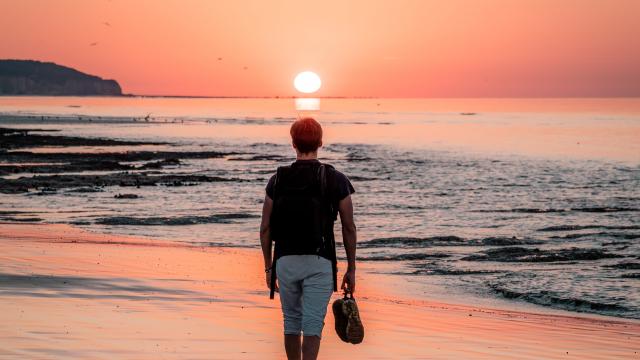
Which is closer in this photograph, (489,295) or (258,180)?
(489,295)

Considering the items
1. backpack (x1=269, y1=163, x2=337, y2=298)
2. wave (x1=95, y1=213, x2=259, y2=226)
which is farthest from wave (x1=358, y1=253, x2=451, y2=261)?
backpack (x1=269, y1=163, x2=337, y2=298)

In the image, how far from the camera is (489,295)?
557 inches

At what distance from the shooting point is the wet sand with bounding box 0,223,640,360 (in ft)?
28.6

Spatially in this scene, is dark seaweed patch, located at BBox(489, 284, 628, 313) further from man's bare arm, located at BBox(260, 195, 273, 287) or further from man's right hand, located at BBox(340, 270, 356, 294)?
man's bare arm, located at BBox(260, 195, 273, 287)

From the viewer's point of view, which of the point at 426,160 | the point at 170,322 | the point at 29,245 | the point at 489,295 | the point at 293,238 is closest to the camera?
the point at 293,238

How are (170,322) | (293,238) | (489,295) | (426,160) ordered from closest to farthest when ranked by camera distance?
(293,238) < (170,322) < (489,295) < (426,160)

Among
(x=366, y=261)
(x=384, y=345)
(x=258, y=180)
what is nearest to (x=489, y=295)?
(x=366, y=261)

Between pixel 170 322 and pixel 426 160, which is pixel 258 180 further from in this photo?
pixel 170 322

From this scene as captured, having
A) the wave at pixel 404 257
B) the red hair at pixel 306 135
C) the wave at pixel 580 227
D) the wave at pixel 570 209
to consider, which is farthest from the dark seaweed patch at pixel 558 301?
the wave at pixel 570 209

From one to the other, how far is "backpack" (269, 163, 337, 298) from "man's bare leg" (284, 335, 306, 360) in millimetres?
652

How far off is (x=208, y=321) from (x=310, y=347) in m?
3.60

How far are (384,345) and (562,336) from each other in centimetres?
236

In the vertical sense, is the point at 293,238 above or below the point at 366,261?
above

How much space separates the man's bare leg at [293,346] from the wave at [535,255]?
1162cm
